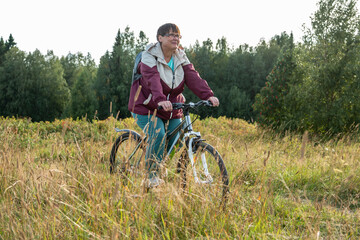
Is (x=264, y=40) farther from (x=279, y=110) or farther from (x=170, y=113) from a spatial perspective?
(x=170, y=113)

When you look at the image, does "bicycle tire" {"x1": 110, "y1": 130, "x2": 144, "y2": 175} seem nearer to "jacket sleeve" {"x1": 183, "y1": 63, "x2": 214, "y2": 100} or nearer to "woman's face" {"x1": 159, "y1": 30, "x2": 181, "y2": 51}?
"jacket sleeve" {"x1": 183, "y1": 63, "x2": 214, "y2": 100}

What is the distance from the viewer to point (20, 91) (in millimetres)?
49219

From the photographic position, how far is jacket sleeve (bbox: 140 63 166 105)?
11.2 feet

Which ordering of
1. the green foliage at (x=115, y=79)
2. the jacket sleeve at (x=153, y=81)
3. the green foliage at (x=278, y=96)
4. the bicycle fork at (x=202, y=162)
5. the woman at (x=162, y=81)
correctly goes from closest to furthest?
the bicycle fork at (x=202, y=162), the jacket sleeve at (x=153, y=81), the woman at (x=162, y=81), the green foliage at (x=278, y=96), the green foliage at (x=115, y=79)

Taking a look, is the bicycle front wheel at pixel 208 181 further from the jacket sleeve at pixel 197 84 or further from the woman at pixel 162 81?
the jacket sleeve at pixel 197 84

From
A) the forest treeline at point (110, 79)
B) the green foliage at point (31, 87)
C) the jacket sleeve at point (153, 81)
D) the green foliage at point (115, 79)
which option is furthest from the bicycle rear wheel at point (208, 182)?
the green foliage at point (31, 87)

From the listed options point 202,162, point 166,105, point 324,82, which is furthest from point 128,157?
point 324,82

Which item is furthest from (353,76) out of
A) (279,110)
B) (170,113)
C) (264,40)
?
(264,40)

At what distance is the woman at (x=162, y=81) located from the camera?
3570mm

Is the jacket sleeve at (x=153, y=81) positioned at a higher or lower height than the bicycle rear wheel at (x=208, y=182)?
Result: higher

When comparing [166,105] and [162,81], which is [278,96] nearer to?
[162,81]

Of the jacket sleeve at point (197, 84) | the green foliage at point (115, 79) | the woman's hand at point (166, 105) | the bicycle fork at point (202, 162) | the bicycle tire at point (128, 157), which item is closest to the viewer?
the bicycle tire at point (128, 157)

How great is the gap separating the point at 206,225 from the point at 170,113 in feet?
5.50

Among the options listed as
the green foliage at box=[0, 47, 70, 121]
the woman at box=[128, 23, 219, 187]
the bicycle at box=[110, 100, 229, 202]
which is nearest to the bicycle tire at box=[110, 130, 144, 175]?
the bicycle at box=[110, 100, 229, 202]
